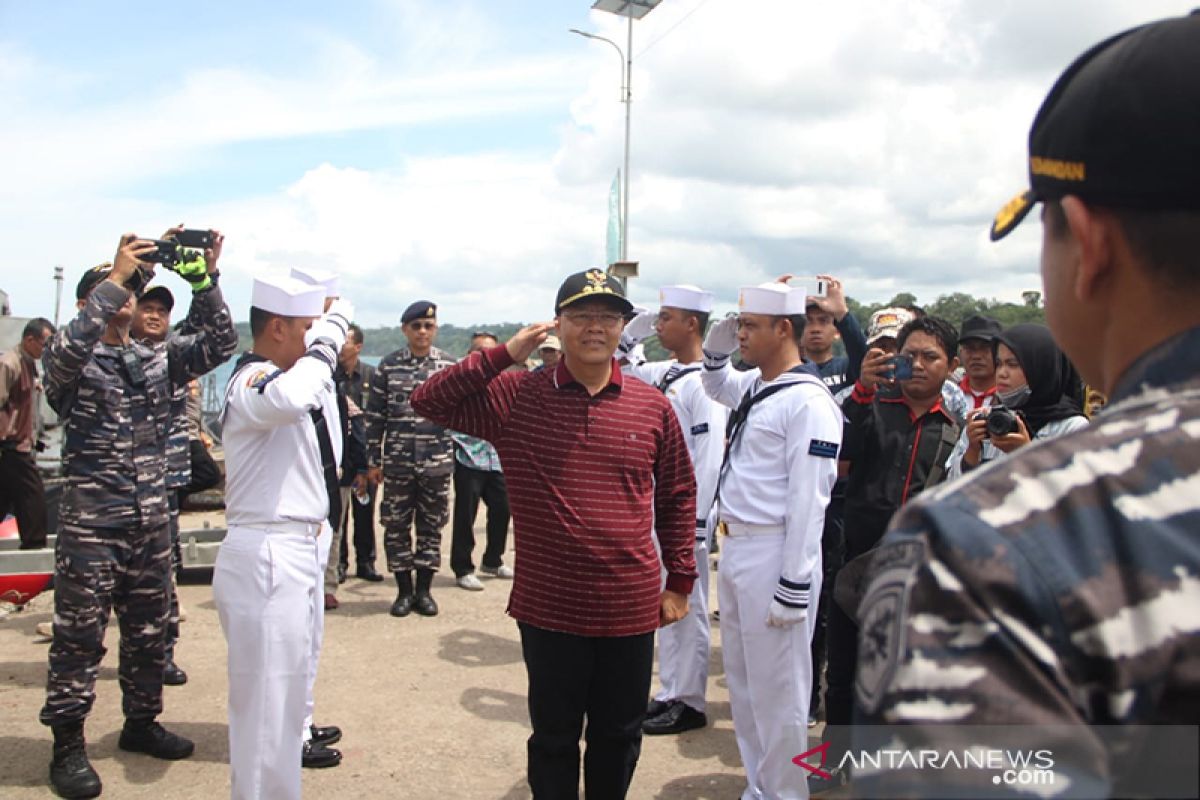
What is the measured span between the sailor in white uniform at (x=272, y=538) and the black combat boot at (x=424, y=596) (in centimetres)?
373

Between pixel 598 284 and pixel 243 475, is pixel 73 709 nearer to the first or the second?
pixel 243 475

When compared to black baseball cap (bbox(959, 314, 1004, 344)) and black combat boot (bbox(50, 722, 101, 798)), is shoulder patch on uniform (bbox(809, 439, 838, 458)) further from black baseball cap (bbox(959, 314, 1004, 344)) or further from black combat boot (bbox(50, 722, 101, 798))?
black combat boot (bbox(50, 722, 101, 798))

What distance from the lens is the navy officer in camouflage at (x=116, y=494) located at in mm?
4277

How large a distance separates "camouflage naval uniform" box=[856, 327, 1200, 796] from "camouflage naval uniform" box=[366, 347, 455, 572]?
713 centimetres

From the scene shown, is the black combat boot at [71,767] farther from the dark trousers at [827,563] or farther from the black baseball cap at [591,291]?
the dark trousers at [827,563]

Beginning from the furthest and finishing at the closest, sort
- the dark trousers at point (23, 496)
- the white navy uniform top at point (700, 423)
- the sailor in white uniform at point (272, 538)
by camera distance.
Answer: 1. the dark trousers at point (23, 496)
2. the white navy uniform top at point (700, 423)
3. the sailor in white uniform at point (272, 538)

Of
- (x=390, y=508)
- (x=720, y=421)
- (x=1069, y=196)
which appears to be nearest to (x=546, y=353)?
(x=390, y=508)

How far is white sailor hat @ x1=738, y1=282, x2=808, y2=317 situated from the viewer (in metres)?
4.19

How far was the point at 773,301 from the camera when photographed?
13.8 feet

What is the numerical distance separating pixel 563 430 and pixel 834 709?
232 centimetres

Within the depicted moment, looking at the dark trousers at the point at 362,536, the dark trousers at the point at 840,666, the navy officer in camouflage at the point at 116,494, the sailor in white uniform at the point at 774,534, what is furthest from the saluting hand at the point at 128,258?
the dark trousers at the point at 362,536

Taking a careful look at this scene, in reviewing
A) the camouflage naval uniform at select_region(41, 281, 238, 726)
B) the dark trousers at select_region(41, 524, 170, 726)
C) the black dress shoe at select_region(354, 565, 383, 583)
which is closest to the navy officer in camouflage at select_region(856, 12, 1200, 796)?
the camouflage naval uniform at select_region(41, 281, 238, 726)

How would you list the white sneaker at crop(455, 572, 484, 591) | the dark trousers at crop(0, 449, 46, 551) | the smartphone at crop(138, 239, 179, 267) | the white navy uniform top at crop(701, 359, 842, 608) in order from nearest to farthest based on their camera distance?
the white navy uniform top at crop(701, 359, 842, 608) < the smartphone at crop(138, 239, 179, 267) < the dark trousers at crop(0, 449, 46, 551) < the white sneaker at crop(455, 572, 484, 591)

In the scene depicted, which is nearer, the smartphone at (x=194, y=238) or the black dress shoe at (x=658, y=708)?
the smartphone at (x=194, y=238)
